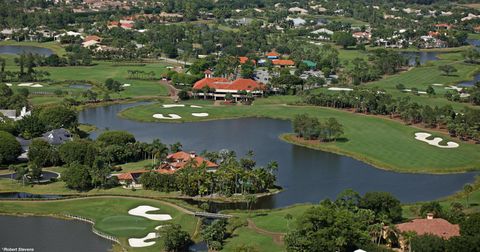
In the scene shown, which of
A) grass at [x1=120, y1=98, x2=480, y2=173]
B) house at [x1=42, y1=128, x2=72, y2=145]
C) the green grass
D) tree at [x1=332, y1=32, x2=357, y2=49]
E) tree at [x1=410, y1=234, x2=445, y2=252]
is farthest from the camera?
tree at [x1=332, y1=32, x2=357, y2=49]

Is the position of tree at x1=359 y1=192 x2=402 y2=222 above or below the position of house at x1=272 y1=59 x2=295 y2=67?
below

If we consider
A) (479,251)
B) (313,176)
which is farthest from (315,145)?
(479,251)

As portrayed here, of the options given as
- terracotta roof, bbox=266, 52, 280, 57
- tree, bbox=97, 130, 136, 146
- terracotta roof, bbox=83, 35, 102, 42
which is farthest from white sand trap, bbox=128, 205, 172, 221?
terracotta roof, bbox=83, 35, 102, 42

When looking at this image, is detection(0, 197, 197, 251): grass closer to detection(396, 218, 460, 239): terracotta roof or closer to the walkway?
the walkway

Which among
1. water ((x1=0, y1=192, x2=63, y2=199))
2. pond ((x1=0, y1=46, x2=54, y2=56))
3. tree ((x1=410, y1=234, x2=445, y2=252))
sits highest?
pond ((x1=0, y1=46, x2=54, y2=56))

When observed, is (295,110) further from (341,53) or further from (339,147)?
(341,53)

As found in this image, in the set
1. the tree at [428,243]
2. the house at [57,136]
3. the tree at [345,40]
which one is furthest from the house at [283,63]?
the tree at [428,243]

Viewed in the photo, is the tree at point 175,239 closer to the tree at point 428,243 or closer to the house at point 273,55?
the tree at point 428,243

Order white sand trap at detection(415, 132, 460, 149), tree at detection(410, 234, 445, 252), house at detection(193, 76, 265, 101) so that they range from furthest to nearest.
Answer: house at detection(193, 76, 265, 101) → white sand trap at detection(415, 132, 460, 149) → tree at detection(410, 234, 445, 252)
